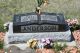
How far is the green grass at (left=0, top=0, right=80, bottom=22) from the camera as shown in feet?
38.7

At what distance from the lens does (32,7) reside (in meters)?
12.5

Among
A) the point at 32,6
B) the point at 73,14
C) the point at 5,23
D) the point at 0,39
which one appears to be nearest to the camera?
the point at 0,39

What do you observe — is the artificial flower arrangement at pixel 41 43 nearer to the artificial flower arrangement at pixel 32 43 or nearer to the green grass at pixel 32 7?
the artificial flower arrangement at pixel 32 43

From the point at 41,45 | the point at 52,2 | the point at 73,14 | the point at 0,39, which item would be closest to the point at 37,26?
the point at 41,45

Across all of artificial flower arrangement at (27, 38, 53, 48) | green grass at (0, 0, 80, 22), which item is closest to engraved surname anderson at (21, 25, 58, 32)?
artificial flower arrangement at (27, 38, 53, 48)

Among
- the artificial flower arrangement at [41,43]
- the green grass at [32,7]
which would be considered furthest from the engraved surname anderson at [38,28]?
the green grass at [32,7]

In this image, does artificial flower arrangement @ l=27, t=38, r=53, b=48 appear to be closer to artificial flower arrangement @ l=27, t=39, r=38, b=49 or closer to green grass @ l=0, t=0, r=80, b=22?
artificial flower arrangement @ l=27, t=39, r=38, b=49

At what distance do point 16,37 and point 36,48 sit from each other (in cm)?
65

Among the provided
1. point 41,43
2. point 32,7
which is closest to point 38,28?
point 41,43

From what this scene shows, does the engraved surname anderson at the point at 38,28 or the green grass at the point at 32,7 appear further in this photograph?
the green grass at the point at 32,7

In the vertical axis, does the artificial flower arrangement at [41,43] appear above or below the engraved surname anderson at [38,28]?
below

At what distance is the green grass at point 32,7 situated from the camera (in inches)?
464

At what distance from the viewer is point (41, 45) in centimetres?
889

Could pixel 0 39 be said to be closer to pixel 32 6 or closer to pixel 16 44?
pixel 16 44
